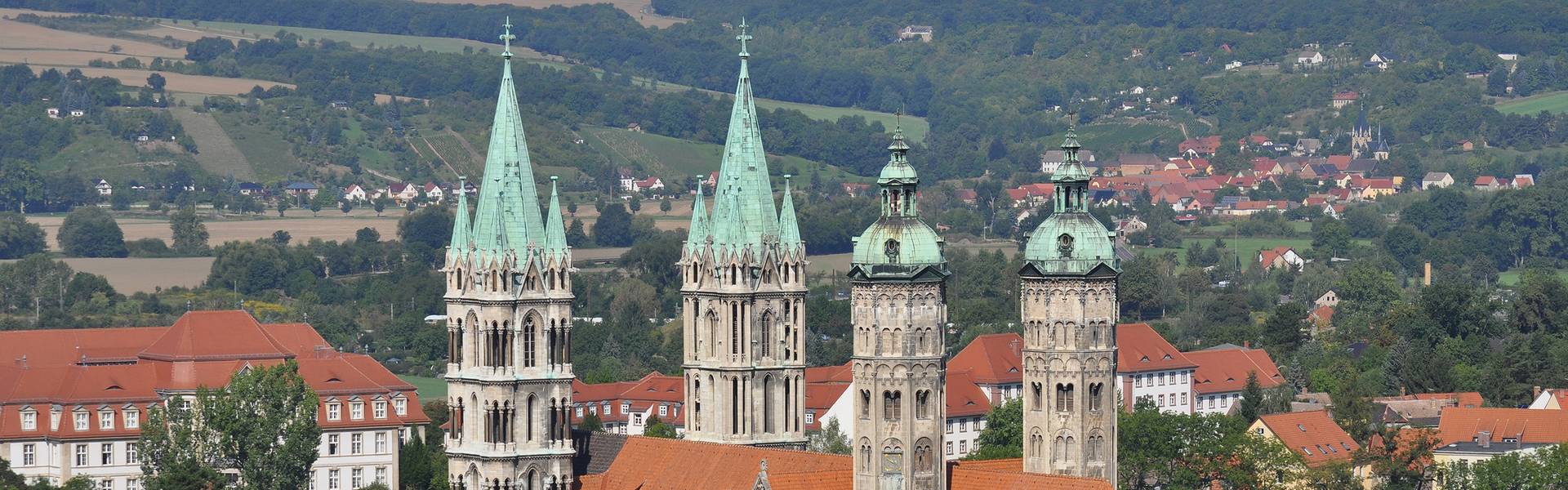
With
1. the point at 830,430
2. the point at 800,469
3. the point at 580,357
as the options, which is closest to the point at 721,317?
the point at 800,469

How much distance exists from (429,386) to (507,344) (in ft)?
302

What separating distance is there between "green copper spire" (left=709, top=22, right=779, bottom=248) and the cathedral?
3.2 inches

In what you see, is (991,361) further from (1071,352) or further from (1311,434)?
(1071,352)

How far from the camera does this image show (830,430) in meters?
134

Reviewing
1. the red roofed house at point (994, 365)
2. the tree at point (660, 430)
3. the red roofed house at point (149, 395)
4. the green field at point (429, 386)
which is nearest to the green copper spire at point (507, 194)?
the tree at point (660, 430)

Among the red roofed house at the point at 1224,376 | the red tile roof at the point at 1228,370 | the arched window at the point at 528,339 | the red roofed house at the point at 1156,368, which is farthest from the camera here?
the red tile roof at the point at 1228,370

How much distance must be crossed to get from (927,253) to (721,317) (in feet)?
43.2

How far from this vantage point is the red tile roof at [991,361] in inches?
5974

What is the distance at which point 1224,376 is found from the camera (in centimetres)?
16488

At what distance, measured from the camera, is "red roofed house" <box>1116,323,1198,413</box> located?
156 m

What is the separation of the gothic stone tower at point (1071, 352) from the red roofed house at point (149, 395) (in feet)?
134

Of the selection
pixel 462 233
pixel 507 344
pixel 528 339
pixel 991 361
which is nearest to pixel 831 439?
pixel 991 361

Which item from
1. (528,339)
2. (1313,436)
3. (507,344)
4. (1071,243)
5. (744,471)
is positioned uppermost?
(1071,243)

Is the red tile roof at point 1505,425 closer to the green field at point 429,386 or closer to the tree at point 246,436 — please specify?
the tree at point 246,436
